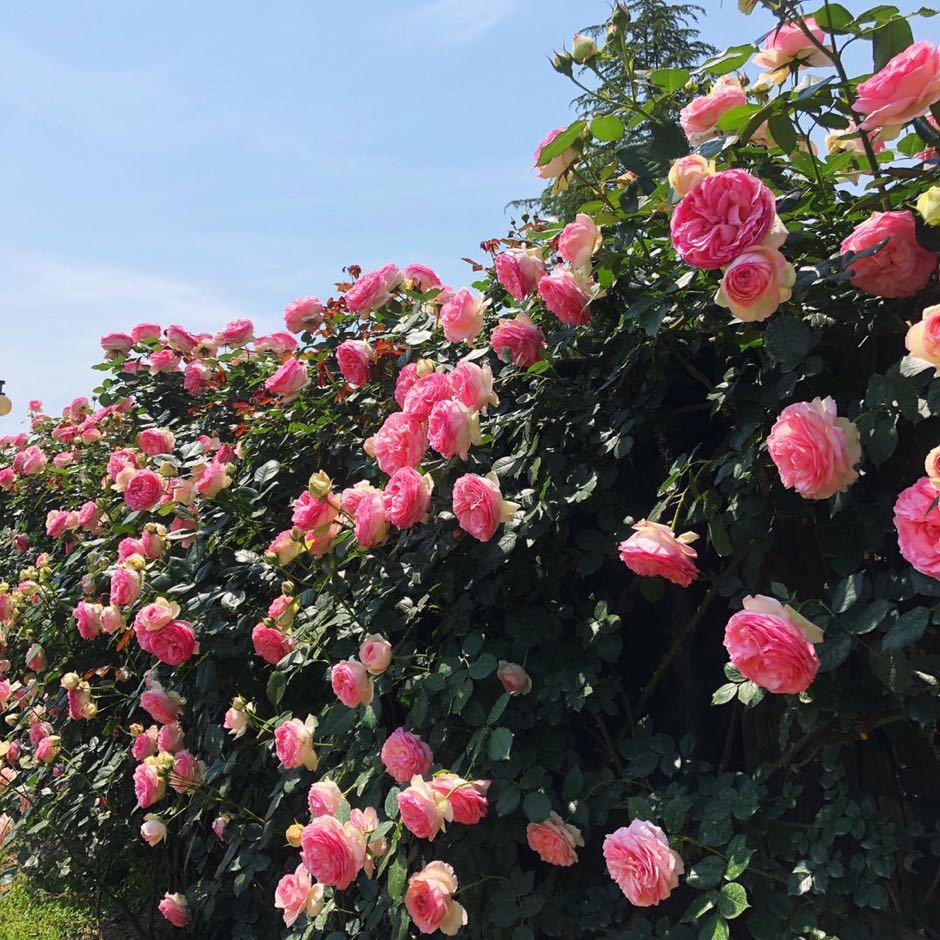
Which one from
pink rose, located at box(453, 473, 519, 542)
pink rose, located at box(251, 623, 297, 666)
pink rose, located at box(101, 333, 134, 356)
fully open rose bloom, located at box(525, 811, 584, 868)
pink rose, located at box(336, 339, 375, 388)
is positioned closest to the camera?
fully open rose bloom, located at box(525, 811, 584, 868)

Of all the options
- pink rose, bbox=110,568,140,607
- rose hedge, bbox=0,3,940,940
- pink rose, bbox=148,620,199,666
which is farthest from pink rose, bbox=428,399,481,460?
pink rose, bbox=110,568,140,607

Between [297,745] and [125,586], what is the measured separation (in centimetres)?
79

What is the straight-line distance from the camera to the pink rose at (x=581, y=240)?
1.70 meters

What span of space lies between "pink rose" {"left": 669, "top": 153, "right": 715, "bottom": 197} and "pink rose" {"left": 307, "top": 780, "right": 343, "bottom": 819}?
1.32 metres

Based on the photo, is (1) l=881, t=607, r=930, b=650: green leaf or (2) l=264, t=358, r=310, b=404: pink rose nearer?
(1) l=881, t=607, r=930, b=650: green leaf

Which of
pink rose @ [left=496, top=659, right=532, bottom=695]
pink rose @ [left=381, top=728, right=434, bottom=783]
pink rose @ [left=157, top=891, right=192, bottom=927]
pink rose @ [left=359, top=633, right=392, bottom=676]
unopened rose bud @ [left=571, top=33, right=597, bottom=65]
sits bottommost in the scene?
pink rose @ [left=157, top=891, right=192, bottom=927]

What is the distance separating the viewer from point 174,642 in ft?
8.19

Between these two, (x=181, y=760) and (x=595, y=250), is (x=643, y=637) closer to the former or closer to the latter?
(x=595, y=250)

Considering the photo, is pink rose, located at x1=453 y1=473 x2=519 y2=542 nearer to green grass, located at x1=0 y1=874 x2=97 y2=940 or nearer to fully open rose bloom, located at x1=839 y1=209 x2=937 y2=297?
fully open rose bloom, located at x1=839 y1=209 x2=937 y2=297

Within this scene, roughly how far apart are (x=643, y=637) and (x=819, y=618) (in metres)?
0.60

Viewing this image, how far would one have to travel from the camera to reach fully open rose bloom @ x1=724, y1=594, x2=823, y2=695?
51.3 inches

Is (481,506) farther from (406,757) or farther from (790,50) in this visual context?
(790,50)

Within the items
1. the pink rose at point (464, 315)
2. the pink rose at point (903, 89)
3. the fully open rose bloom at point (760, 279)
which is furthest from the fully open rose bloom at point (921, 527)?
the pink rose at point (464, 315)

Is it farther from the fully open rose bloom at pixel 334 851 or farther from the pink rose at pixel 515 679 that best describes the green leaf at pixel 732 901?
the fully open rose bloom at pixel 334 851
